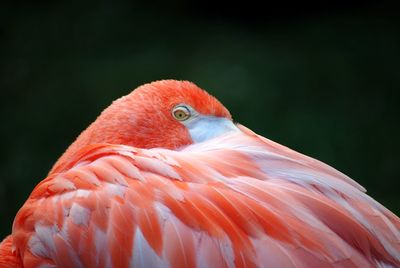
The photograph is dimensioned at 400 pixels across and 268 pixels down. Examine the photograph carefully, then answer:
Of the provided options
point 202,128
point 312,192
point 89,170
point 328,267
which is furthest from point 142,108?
point 328,267

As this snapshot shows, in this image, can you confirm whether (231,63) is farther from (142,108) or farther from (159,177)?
(159,177)

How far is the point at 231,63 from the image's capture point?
4.02m

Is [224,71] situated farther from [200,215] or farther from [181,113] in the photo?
[200,215]

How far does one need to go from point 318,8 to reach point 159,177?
2955 mm

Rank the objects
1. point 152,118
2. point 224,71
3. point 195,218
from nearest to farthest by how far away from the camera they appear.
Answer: point 195,218 → point 152,118 → point 224,71

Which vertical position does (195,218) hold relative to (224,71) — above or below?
above

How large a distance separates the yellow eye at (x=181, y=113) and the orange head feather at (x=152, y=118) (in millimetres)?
12

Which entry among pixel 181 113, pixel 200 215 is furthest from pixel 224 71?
pixel 200 215

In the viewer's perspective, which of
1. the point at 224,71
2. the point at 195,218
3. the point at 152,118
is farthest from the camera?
the point at 224,71

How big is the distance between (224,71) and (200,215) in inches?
109

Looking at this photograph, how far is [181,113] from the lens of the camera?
1.79 m

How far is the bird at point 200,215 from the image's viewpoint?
1.26 m

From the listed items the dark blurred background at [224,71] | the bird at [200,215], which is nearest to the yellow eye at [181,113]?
the bird at [200,215]

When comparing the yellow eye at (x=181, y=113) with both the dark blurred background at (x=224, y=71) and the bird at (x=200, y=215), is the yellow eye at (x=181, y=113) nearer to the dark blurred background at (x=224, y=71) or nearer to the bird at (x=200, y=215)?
the bird at (x=200, y=215)
